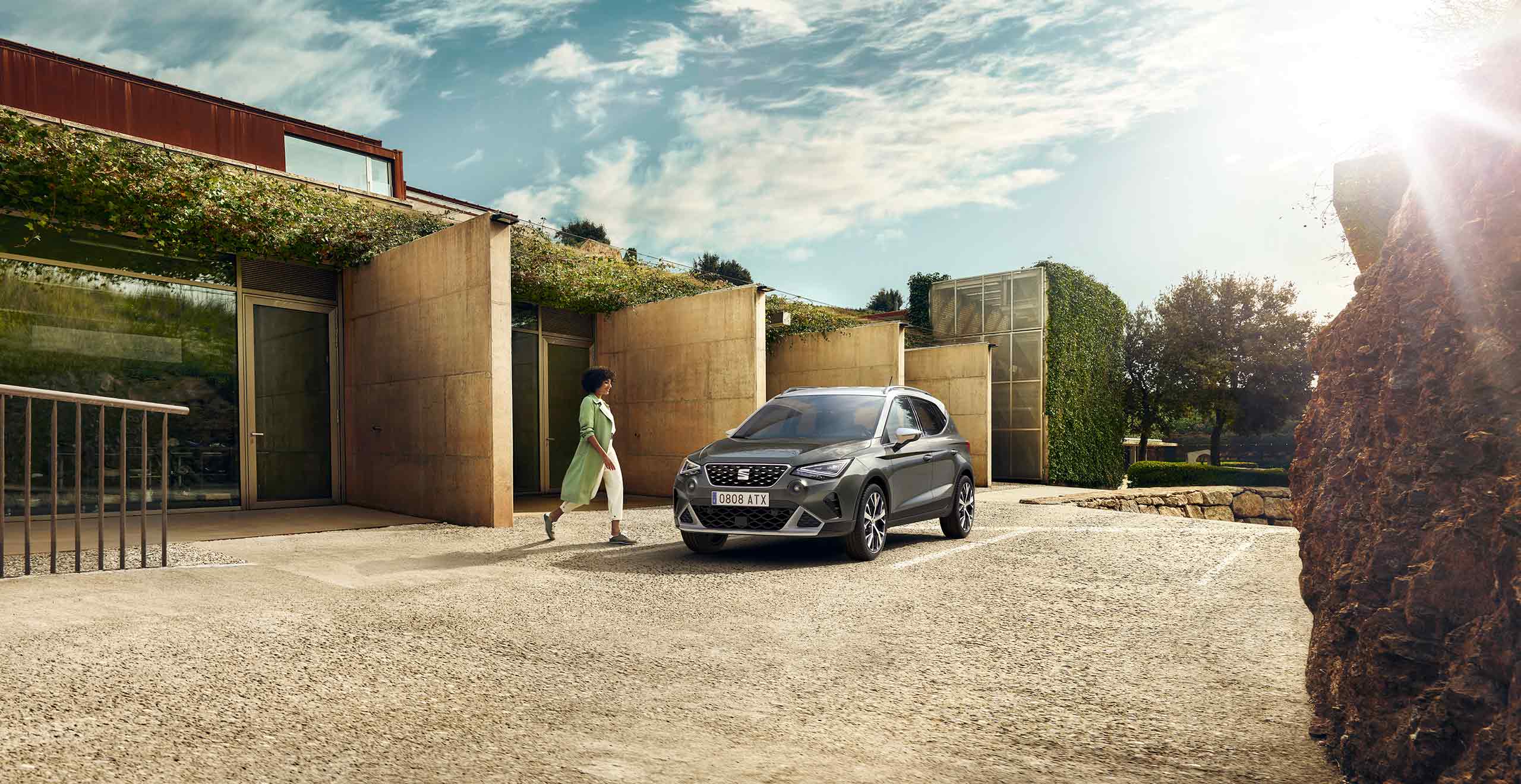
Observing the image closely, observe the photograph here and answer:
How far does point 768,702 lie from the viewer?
378cm

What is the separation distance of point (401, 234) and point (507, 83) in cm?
307

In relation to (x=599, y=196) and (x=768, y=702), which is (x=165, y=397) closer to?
(x=768, y=702)

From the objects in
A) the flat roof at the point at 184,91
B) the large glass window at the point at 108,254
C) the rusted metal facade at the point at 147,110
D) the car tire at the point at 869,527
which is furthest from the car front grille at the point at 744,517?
the flat roof at the point at 184,91

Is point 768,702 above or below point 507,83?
below

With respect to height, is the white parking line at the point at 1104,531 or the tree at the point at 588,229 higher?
the tree at the point at 588,229

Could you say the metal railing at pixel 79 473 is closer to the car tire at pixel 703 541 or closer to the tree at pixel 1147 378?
the car tire at pixel 703 541

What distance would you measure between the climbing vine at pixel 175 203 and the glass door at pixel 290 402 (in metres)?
0.89

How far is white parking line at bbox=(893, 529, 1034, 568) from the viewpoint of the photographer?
780 centimetres

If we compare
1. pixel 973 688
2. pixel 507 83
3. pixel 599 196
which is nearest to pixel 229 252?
pixel 507 83

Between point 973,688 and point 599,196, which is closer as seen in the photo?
point 973,688

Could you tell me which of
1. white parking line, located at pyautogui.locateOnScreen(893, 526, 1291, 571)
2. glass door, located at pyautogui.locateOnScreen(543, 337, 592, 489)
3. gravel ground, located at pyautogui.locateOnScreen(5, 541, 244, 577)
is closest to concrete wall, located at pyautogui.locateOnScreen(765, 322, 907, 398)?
glass door, located at pyautogui.locateOnScreen(543, 337, 592, 489)

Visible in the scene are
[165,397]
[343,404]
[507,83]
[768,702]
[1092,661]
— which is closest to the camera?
[768,702]

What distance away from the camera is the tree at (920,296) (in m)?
28.6

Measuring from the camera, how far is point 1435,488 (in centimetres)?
244
